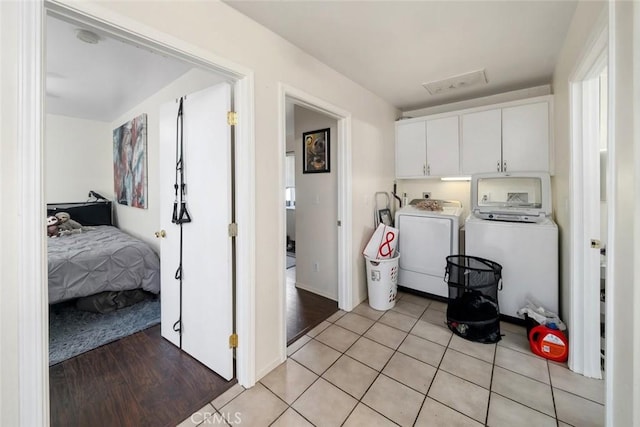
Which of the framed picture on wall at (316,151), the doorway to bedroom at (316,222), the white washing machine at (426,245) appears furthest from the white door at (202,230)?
the white washing machine at (426,245)

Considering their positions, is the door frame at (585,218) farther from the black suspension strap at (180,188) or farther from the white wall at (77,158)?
the white wall at (77,158)

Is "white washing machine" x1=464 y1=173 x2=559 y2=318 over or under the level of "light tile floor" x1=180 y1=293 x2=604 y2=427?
over

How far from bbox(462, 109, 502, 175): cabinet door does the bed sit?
12.3 ft

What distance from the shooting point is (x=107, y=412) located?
4.96 feet

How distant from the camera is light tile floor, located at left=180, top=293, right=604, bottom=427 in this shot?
1.45 m

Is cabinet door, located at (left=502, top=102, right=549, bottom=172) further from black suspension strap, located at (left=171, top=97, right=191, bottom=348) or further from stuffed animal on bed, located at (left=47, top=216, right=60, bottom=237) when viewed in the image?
stuffed animal on bed, located at (left=47, top=216, right=60, bottom=237)

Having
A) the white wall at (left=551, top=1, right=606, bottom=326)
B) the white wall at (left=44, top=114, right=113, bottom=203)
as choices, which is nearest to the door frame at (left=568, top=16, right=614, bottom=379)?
the white wall at (left=551, top=1, right=606, bottom=326)

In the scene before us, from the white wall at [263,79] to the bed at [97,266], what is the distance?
74.3 inches

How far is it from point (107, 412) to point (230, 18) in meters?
2.45

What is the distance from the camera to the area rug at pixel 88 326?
2104 mm

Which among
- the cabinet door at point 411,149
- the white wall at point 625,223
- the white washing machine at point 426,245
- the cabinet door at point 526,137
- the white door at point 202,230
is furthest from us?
the cabinet door at point 411,149

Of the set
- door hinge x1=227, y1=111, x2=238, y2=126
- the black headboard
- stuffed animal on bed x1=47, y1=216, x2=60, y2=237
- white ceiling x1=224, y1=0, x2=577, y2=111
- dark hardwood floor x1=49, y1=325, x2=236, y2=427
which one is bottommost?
dark hardwood floor x1=49, y1=325, x2=236, y2=427

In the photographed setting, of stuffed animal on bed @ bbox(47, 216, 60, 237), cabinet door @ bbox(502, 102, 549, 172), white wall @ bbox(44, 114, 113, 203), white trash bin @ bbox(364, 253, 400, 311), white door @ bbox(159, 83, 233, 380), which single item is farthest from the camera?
white wall @ bbox(44, 114, 113, 203)

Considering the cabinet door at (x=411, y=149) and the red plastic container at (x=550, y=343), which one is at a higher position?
the cabinet door at (x=411, y=149)
